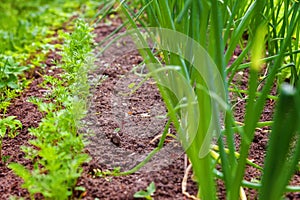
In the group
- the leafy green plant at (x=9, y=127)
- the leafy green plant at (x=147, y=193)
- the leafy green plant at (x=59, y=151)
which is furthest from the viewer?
the leafy green plant at (x=9, y=127)

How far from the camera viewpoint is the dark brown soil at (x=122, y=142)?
1.49m

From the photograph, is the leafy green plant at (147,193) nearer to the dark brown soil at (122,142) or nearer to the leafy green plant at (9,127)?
the dark brown soil at (122,142)

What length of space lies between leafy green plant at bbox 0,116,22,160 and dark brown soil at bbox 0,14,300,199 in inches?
1.0

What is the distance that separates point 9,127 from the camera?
198cm

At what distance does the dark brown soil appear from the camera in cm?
149

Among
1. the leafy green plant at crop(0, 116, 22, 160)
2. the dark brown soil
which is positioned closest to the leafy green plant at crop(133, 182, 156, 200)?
the dark brown soil

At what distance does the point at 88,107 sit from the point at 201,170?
2.50ft

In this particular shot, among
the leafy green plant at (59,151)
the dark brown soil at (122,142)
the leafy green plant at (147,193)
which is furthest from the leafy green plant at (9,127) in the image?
the leafy green plant at (147,193)

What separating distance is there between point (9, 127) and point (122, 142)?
478 millimetres

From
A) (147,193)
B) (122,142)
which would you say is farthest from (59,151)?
(122,142)

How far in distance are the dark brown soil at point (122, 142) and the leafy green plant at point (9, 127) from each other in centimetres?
3

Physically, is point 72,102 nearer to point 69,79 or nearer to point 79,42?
point 69,79

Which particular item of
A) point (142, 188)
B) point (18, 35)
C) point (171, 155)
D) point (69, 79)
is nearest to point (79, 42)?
point (69, 79)

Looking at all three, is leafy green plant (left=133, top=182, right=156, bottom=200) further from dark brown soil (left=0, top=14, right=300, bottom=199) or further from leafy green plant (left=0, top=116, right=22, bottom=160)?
leafy green plant (left=0, top=116, right=22, bottom=160)
